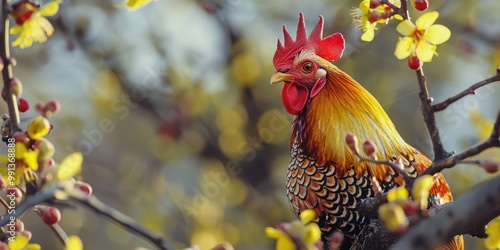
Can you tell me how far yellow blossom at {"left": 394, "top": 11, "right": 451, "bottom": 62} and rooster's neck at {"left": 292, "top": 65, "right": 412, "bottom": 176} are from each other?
37cm

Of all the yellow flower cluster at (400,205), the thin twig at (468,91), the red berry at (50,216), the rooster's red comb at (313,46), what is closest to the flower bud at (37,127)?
the red berry at (50,216)

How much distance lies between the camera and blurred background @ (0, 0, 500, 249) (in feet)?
11.6

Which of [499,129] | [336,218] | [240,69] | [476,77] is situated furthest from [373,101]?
[476,77]

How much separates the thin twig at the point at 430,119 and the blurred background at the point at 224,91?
80.7 inches

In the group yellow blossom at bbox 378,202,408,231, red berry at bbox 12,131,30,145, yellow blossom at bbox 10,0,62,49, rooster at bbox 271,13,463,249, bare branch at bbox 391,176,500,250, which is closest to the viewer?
bare branch at bbox 391,176,500,250

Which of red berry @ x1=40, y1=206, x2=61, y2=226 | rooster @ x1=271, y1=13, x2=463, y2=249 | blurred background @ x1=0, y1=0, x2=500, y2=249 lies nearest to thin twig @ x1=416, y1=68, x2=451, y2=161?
rooster @ x1=271, y1=13, x2=463, y2=249

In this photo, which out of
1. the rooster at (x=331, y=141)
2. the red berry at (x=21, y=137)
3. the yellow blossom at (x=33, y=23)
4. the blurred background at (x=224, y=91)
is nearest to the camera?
the red berry at (x=21, y=137)

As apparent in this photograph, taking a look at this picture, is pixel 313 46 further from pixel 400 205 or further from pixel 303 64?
pixel 400 205

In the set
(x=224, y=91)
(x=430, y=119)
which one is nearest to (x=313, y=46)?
(x=430, y=119)

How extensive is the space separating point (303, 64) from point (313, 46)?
6 centimetres

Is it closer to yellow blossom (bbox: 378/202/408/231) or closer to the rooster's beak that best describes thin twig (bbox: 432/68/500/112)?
yellow blossom (bbox: 378/202/408/231)

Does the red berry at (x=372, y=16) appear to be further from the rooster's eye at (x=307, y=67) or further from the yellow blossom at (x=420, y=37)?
the rooster's eye at (x=307, y=67)

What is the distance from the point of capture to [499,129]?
3.66 ft

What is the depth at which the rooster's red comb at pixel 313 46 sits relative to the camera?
→ 1739 millimetres
